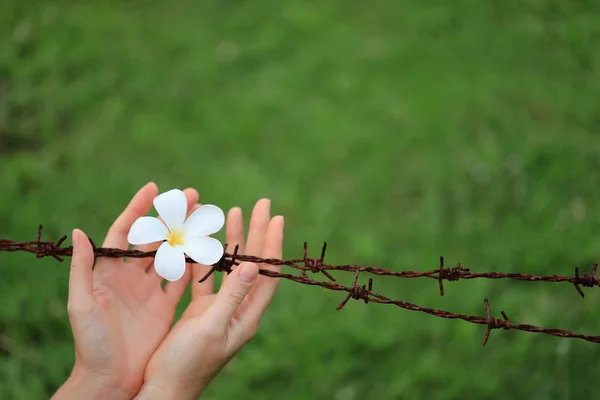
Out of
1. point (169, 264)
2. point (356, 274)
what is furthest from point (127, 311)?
point (356, 274)

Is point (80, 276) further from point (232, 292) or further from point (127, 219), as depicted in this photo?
point (232, 292)

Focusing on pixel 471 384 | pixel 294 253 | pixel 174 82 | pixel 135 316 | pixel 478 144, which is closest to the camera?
pixel 135 316

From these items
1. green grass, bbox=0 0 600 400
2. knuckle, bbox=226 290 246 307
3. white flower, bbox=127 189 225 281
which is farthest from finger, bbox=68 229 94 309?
green grass, bbox=0 0 600 400

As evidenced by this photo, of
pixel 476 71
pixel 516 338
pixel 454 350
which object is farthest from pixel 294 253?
pixel 476 71

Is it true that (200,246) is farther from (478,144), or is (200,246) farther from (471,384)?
(478,144)

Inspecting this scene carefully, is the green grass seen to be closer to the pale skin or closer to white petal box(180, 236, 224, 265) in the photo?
the pale skin

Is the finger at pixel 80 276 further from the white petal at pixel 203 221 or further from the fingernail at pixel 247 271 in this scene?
the fingernail at pixel 247 271
